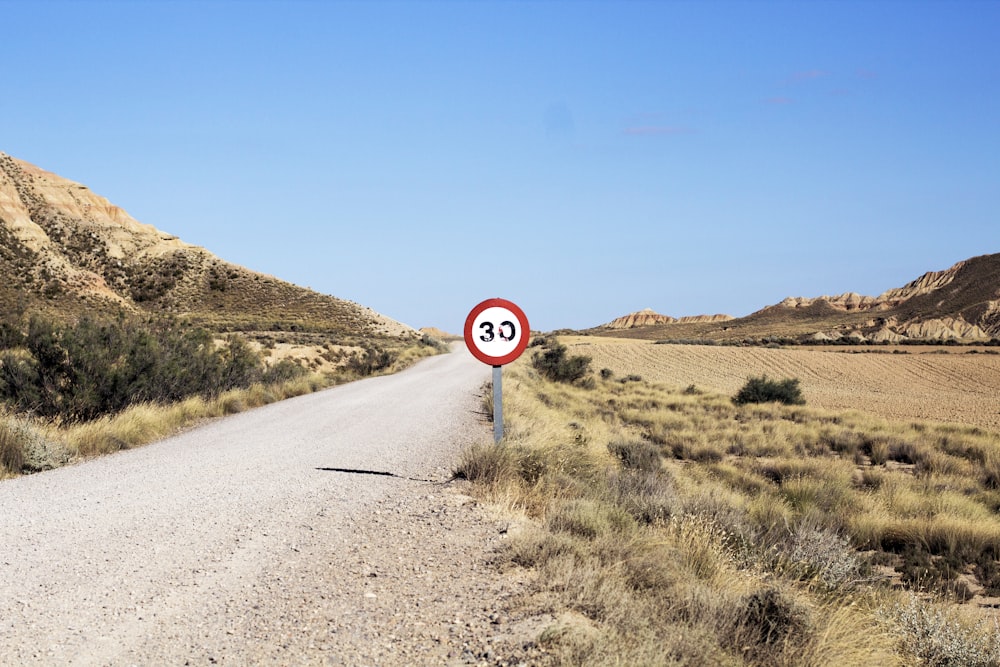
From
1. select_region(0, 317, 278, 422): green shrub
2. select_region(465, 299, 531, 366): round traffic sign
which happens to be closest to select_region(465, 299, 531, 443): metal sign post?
select_region(465, 299, 531, 366): round traffic sign

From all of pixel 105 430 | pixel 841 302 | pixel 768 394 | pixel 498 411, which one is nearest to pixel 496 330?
pixel 498 411

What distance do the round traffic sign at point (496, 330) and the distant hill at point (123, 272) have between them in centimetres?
6440

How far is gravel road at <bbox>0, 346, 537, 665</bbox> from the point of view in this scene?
4164 millimetres

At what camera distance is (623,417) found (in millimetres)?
24000

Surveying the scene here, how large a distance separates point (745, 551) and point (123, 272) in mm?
96813

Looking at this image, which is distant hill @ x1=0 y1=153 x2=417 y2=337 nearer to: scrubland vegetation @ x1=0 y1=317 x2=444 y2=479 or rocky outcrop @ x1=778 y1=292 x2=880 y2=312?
scrubland vegetation @ x1=0 y1=317 x2=444 y2=479

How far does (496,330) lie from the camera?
28.2ft

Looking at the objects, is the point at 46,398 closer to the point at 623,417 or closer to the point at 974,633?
the point at 974,633

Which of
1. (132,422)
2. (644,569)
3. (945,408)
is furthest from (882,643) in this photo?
(945,408)

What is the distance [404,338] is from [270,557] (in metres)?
83.3

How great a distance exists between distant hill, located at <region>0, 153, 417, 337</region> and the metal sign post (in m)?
64.4

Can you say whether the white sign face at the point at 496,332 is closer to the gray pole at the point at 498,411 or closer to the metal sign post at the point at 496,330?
the metal sign post at the point at 496,330

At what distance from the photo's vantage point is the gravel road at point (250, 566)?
416cm

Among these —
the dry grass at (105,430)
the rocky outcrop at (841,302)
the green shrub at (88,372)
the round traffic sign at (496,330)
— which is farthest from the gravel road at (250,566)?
the rocky outcrop at (841,302)
